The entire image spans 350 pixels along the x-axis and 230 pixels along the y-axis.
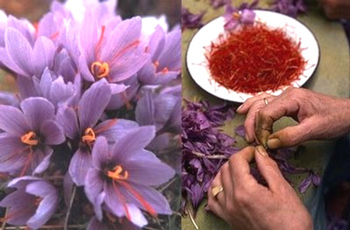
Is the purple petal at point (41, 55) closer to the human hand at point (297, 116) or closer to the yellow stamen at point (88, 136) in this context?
the yellow stamen at point (88, 136)

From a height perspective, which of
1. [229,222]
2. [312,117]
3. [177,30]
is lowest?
[229,222]

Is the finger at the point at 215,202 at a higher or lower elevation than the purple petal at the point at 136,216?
lower

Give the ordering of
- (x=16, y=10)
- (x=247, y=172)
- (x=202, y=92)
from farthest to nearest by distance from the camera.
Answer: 1. (x=202, y=92)
2. (x=247, y=172)
3. (x=16, y=10)

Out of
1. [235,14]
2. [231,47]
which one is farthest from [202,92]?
[235,14]

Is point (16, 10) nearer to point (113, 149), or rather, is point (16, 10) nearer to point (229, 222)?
point (113, 149)

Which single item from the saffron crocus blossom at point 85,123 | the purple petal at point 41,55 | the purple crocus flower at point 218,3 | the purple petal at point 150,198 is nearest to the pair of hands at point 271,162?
the purple petal at point 150,198

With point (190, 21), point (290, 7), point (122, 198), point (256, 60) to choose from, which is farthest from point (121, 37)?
point (290, 7)
